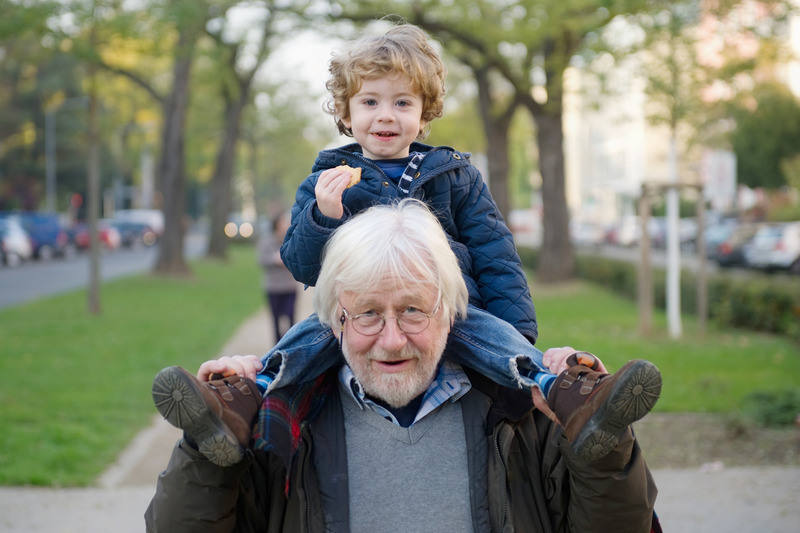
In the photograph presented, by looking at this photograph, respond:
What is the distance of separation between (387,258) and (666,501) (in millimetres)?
4278

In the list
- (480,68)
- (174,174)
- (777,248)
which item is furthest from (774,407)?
(777,248)

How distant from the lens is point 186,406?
203 cm

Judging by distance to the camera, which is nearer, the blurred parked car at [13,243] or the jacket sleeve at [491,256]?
the jacket sleeve at [491,256]

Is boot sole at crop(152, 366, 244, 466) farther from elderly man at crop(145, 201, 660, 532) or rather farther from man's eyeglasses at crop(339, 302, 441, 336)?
man's eyeglasses at crop(339, 302, 441, 336)

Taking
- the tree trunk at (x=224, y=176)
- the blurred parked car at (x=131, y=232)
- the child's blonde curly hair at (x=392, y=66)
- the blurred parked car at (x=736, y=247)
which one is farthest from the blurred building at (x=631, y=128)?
the blurred parked car at (x=131, y=232)

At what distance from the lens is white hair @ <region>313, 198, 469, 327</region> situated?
240 centimetres

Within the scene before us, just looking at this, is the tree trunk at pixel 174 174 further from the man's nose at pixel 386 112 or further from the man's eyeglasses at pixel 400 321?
the man's eyeglasses at pixel 400 321

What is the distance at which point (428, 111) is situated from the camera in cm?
318

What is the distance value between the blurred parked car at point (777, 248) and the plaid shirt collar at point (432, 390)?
88.2 ft

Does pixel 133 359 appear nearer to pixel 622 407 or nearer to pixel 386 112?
pixel 386 112

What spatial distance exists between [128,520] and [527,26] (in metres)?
13.8

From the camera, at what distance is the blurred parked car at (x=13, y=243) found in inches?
1321

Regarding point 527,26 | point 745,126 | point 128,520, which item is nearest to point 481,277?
point 128,520

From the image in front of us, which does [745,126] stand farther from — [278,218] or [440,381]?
[440,381]
